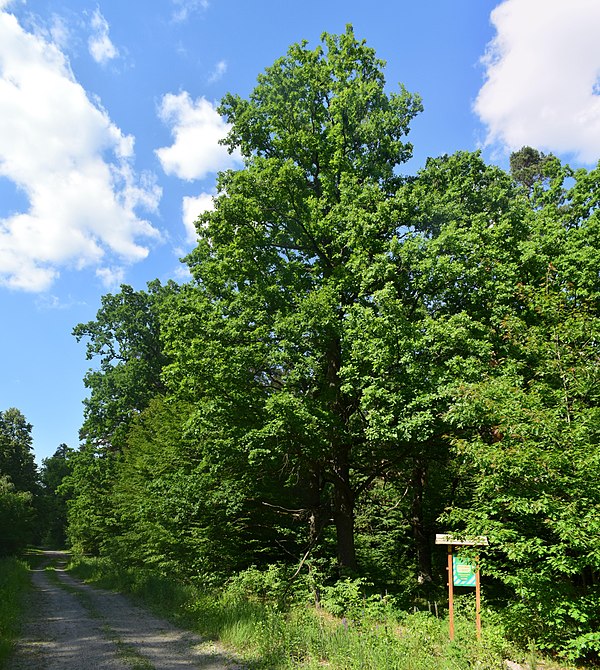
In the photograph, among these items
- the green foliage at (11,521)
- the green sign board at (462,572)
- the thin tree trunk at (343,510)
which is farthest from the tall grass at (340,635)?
the green foliage at (11,521)

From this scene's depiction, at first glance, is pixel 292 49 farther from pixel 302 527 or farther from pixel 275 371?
pixel 302 527

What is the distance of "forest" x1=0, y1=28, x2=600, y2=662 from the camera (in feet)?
26.6

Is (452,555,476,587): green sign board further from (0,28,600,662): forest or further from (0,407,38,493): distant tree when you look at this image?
(0,407,38,493): distant tree

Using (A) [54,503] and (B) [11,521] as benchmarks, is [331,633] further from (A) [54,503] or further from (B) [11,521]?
(A) [54,503]

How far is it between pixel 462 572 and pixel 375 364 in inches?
180

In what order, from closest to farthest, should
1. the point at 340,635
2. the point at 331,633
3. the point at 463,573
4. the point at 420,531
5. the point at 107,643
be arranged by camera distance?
the point at 340,635
the point at 331,633
the point at 463,573
the point at 107,643
the point at 420,531

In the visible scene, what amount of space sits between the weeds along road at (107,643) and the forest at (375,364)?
128 inches

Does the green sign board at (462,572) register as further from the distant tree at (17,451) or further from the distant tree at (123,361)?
the distant tree at (17,451)

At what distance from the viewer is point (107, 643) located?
979 centimetres

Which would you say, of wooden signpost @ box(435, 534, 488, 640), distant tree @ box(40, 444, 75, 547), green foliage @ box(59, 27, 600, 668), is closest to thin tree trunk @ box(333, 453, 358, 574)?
green foliage @ box(59, 27, 600, 668)

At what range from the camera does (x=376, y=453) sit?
14500 mm

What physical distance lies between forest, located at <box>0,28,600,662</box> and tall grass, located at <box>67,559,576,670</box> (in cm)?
105

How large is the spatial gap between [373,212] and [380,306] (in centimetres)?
340

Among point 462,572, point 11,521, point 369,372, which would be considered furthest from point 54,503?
point 462,572
